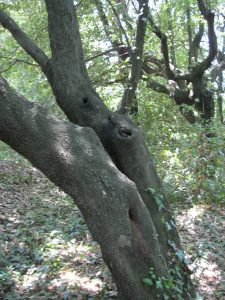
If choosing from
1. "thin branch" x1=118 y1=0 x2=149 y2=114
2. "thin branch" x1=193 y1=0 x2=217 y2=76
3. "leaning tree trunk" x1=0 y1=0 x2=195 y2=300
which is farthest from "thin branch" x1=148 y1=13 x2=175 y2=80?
"leaning tree trunk" x1=0 y1=0 x2=195 y2=300

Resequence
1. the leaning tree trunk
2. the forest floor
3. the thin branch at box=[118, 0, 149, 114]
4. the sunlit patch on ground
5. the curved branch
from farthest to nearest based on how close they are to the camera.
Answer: the curved branch, the thin branch at box=[118, 0, 149, 114], the sunlit patch on ground, the forest floor, the leaning tree trunk

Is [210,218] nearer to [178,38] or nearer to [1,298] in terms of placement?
[1,298]

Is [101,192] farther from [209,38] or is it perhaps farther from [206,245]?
[209,38]

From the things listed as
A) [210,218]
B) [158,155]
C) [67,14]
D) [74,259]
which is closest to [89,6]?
[158,155]

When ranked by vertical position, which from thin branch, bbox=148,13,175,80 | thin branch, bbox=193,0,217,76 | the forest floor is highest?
thin branch, bbox=193,0,217,76

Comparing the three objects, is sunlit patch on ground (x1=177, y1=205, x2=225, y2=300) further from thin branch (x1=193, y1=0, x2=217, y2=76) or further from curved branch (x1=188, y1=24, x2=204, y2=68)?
curved branch (x1=188, y1=24, x2=204, y2=68)

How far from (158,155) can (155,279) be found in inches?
178

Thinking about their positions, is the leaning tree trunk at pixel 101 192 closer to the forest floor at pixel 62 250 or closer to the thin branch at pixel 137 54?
the forest floor at pixel 62 250

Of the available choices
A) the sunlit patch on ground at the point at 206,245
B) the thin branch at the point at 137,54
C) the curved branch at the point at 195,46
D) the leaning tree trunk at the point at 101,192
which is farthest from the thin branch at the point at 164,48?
the leaning tree trunk at the point at 101,192

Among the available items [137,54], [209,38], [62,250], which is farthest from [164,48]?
[62,250]

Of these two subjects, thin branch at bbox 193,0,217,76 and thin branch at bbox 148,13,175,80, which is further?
thin branch at bbox 148,13,175,80

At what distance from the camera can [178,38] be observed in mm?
14289

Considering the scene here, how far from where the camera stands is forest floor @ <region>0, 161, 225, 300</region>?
471 cm

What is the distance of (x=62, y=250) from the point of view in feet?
18.6
